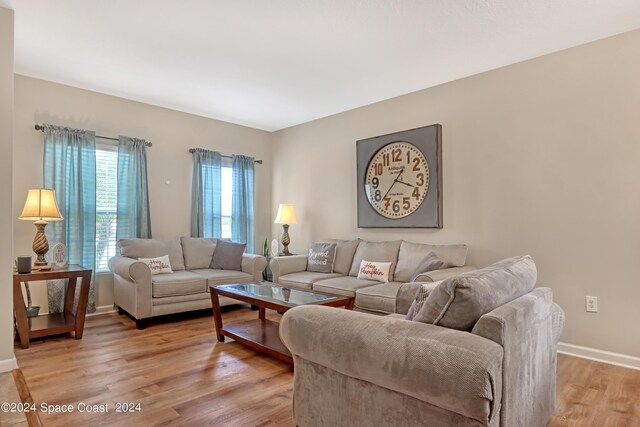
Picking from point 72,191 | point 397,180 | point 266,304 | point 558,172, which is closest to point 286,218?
point 397,180

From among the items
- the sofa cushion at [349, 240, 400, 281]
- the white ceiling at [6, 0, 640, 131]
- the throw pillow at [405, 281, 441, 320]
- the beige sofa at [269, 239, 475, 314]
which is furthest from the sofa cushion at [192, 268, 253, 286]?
the throw pillow at [405, 281, 441, 320]

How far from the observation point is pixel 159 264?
420cm

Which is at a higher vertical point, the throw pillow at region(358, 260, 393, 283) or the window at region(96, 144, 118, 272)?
the window at region(96, 144, 118, 272)

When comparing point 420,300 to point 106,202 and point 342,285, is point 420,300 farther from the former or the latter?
point 106,202

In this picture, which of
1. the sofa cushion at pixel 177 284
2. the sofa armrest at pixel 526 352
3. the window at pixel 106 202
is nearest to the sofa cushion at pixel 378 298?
the sofa armrest at pixel 526 352

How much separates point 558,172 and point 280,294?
2581 millimetres

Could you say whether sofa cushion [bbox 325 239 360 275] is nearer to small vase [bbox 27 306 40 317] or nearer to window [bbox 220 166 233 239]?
window [bbox 220 166 233 239]

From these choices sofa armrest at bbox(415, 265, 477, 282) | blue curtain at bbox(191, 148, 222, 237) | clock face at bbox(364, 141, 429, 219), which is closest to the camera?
sofa armrest at bbox(415, 265, 477, 282)

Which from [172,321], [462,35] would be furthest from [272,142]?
[462,35]

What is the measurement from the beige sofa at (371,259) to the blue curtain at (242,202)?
124 cm

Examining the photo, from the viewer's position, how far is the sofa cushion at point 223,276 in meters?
4.20

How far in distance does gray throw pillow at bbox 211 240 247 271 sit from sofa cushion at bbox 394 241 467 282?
1968 mm

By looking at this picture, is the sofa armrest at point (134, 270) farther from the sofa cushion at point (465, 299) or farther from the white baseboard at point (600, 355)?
the white baseboard at point (600, 355)

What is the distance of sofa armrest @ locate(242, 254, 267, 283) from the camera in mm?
4590
